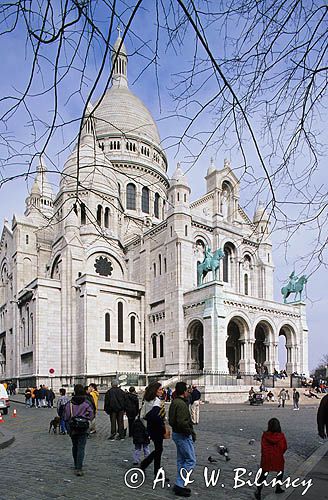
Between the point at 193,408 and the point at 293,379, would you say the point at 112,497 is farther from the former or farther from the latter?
the point at 293,379

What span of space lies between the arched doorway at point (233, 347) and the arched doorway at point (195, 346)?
A: 376 cm

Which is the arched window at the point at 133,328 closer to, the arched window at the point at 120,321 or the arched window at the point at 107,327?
the arched window at the point at 120,321

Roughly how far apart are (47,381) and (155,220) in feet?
78.0

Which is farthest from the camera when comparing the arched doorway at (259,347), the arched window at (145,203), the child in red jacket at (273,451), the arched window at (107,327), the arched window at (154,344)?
the arched window at (145,203)

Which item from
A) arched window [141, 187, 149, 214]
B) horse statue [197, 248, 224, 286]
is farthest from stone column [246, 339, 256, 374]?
arched window [141, 187, 149, 214]

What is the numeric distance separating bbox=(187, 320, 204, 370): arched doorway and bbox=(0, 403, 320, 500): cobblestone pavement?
26190mm

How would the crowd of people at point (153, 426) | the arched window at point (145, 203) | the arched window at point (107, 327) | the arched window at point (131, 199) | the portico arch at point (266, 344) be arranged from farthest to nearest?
the arched window at point (145, 203), the arched window at point (131, 199), the arched window at point (107, 327), the portico arch at point (266, 344), the crowd of people at point (153, 426)

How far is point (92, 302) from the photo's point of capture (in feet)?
151

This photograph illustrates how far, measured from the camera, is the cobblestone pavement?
8297mm

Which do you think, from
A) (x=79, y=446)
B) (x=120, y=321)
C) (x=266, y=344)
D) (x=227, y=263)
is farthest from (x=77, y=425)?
(x=227, y=263)

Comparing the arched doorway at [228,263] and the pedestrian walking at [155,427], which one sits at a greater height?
the arched doorway at [228,263]

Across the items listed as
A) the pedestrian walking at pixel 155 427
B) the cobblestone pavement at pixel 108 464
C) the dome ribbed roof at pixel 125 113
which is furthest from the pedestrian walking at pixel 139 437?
the dome ribbed roof at pixel 125 113

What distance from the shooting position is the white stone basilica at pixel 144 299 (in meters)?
44.6

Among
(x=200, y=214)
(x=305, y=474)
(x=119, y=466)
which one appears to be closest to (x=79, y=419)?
(x=119, y=466)
